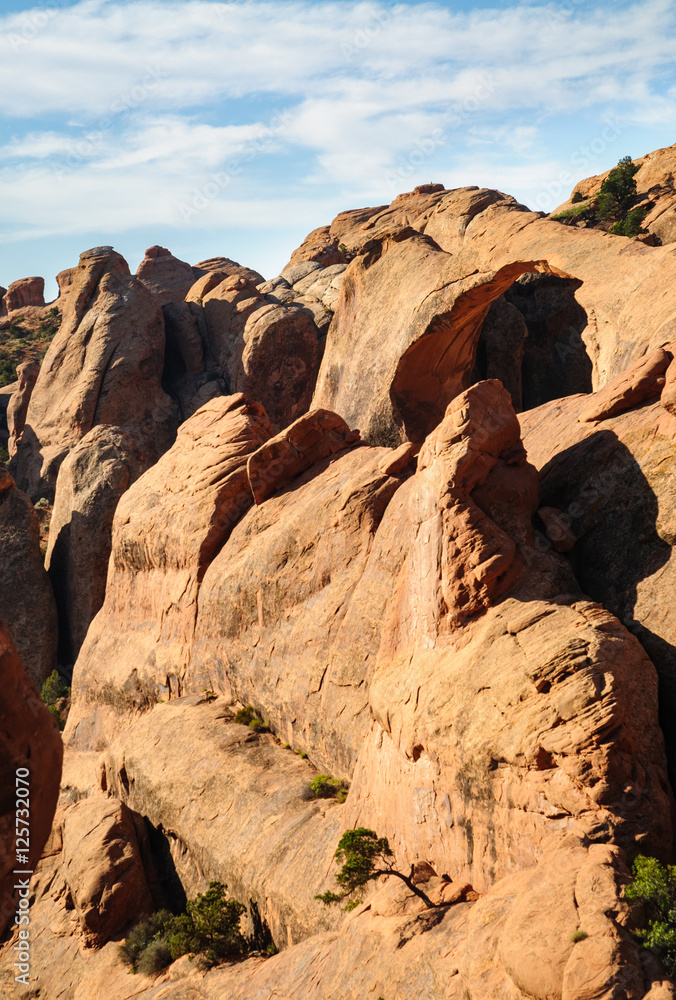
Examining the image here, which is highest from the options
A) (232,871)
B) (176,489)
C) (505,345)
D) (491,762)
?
(505,345)

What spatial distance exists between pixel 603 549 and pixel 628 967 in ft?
27.5

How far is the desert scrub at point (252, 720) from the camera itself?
22.0 meters

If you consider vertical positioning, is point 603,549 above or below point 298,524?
below

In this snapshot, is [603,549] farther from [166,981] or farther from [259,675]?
[166,981]

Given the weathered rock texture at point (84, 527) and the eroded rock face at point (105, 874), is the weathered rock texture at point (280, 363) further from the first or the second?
the eroded rock face at point (105, 874)

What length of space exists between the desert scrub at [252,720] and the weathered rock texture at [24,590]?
19.7m

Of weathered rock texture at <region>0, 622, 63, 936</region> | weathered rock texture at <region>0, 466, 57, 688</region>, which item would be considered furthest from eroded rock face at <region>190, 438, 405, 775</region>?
weathered rock texture at <region>0, 466, 57, 688</region>

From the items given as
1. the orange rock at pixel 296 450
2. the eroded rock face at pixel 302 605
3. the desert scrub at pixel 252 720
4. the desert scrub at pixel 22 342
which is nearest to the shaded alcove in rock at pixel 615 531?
the eroded rock face at pixel 302 605

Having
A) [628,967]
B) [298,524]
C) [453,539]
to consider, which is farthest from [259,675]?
[628,967]

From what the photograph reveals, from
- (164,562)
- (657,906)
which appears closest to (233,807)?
(164,562)

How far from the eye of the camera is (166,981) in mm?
16828

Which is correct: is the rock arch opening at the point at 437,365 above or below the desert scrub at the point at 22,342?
below

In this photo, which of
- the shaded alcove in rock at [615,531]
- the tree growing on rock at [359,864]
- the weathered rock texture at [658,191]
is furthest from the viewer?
the weathered rock texture at [658,191]

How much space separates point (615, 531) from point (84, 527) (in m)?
29.6
